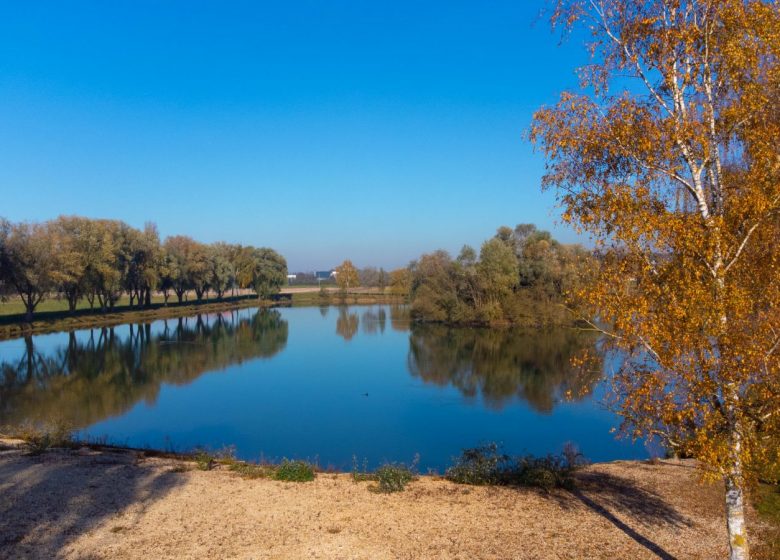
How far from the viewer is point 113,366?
94.3 ft

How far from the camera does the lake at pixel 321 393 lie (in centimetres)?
1576

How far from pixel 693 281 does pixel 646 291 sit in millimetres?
424

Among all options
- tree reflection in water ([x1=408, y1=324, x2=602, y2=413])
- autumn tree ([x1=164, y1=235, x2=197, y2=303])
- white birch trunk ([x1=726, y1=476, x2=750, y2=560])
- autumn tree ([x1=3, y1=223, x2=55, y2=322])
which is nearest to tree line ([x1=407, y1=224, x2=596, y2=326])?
tree reflection in water ([x1=408, y1=324, x2=602, y2=413])

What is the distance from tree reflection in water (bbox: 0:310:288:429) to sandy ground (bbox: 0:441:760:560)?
851 centimetres

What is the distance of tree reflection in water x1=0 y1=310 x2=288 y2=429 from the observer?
2006 cm

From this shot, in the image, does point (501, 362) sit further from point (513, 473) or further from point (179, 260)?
point (179, 260)

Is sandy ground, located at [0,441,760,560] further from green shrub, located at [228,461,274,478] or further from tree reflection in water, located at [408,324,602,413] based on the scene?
tree reflection in water, located at [408,324,602,413]

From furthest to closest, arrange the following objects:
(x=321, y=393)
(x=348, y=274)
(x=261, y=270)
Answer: (x=348, y=274)
(x=261, y=270)
(x=321, y=393)

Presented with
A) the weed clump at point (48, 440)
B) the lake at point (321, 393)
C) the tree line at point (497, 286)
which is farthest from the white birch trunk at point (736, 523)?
the tree line at point (497, 286)

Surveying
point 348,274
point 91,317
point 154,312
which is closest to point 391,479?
point 91,317

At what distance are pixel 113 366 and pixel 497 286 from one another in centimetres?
2961

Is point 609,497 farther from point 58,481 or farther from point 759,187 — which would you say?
point 58,481

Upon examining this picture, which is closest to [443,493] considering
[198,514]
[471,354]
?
[198,514]

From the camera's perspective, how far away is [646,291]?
548cm
